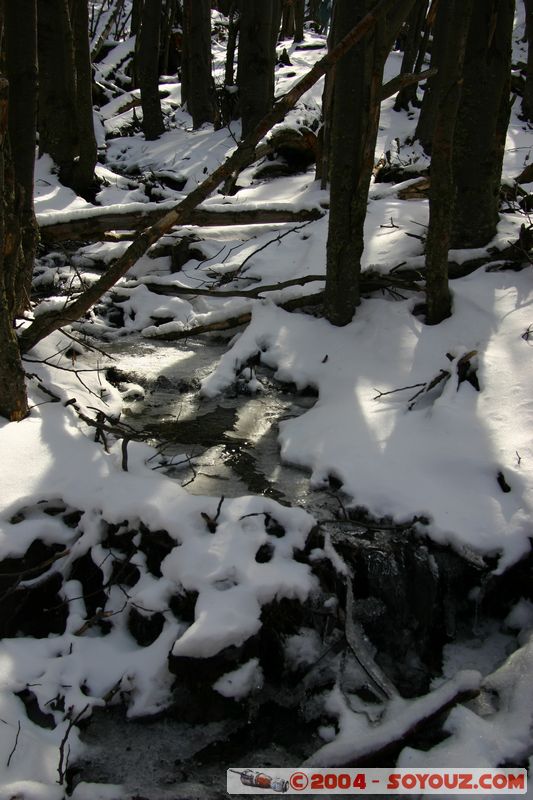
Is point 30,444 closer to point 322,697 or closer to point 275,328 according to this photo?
point 322,697

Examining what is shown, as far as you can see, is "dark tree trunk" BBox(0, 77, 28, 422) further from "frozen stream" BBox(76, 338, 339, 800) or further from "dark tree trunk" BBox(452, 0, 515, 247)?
"dark tree trunk" BBox(452, 0, 515, 247)

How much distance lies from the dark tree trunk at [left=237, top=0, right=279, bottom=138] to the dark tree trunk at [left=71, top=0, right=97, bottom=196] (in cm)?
248

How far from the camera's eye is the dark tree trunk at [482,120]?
5.50 metres

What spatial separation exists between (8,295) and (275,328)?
2.54m

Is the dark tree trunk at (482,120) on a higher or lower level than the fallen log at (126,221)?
higher

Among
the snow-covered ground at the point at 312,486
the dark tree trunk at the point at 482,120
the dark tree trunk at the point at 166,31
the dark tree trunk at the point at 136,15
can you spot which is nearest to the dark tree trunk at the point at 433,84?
the dark tree trunk at the point at 482,120

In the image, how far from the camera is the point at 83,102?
9742 millimetres

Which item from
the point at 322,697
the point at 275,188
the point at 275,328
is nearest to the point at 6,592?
the point at 322,697

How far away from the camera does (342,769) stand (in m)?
2.72

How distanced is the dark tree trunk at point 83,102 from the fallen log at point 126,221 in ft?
10.3

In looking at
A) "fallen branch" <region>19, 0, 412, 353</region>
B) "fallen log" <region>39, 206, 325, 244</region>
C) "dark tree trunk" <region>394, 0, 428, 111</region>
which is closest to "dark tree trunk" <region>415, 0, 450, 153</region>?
"dark tree trunk" <region>394, 0, 428, 111</region>

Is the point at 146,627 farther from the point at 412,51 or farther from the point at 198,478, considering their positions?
the point at 412,51

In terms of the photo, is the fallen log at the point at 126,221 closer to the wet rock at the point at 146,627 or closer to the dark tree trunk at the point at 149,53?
the wet rock at the point at 146,627

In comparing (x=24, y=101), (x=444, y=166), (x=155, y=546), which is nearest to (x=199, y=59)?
(x=24, y=101)
